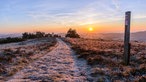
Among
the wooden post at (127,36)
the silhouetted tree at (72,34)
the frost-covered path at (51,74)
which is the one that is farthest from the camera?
the silhouetted tree at (72,34)

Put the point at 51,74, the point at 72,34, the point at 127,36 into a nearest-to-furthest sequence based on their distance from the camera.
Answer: the point at 51,74 < the point at 127,36 < the point at 72,34

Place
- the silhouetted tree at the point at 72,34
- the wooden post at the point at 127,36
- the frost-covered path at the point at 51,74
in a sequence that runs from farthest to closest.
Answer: the silhouetted tree at the point at 72,34 → the wooden post at the point at 127,36 → the frost-covered path at the point at 51,74

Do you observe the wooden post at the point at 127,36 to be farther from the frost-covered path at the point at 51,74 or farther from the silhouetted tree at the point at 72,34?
the silhouetted tree at the point at 72,34

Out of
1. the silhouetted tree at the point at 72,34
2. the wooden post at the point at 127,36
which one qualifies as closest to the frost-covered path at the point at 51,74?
the wooden post at the point at 127,36

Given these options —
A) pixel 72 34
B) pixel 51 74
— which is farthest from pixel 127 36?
pixel 72 34

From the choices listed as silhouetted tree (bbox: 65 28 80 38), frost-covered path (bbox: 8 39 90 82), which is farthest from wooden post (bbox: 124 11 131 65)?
silhouetted tree (bbox: 65 28 80 38)

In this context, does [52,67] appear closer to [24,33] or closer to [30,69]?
[30,69]

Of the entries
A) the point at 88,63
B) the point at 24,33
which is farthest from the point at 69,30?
the point at 88,63

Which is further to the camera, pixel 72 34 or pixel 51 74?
pixel 72 34

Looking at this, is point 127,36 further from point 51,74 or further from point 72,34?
point 72,34

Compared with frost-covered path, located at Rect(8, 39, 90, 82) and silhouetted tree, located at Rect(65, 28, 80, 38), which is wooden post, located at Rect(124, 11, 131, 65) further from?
silhouetted tree, located at Rect(65, 28, 80, 38)

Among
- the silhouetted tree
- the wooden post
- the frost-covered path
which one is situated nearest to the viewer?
the frost-covered path

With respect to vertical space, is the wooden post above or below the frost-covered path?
above

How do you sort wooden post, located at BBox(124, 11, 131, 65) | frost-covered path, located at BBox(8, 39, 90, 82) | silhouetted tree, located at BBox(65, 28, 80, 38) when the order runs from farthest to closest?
silhouetted tree, located at BBox(65, 28, 80, 38)
wooden post, located at BBox(124, 11, 131, 65)
frost-covered path, located at BBox(8, 39, 90, 82)
